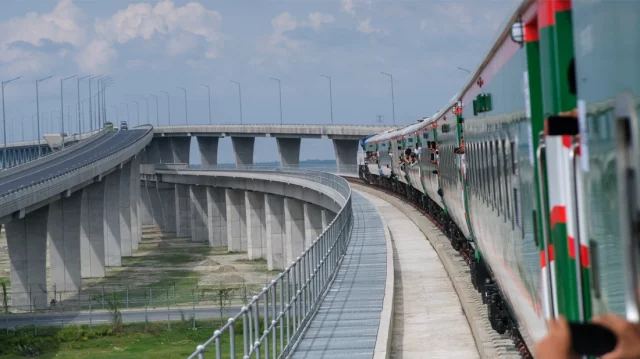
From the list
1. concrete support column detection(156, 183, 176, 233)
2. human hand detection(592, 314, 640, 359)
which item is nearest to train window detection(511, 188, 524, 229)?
human hand detection(592, 314, 640, 359)

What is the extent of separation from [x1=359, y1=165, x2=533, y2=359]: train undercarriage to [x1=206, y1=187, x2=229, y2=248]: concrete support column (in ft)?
Result: 197

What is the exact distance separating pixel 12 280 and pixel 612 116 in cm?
6747

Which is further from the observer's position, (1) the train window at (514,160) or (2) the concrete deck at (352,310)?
(2) the concrete deck at (352,310)

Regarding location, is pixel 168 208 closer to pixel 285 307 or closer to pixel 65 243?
pixel 65 243

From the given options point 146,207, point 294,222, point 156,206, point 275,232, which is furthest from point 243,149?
point 294,222

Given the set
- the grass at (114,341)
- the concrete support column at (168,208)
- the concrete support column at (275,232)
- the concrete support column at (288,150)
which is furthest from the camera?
the concrete support column at (168,208)

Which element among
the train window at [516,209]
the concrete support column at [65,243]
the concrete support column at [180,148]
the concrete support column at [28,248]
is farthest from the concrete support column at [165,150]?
the train window at [516,209]

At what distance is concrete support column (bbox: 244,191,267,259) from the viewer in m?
101

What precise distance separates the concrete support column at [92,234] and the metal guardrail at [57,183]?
3.46 metres

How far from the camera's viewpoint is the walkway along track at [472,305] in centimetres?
1595

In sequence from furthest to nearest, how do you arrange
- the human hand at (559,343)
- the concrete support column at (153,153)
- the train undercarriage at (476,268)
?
the concrete support column at (153,153) → the train undercarriage at (476,268) → the human hand at (559,343)

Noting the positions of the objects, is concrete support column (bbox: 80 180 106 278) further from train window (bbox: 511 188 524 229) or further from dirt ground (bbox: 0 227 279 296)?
train window (bbox: 511 188 524 229)

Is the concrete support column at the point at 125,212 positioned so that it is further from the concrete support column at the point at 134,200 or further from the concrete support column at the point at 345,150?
the concrete support column at the point at 345,150

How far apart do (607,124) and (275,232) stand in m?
89.0
